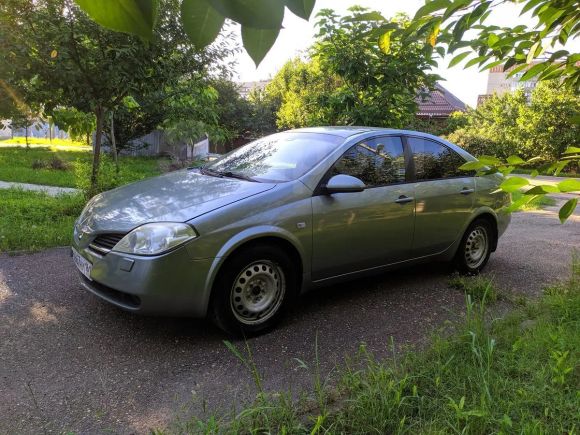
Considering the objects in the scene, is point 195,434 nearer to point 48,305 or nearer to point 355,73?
point 48,305

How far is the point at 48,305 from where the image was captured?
4.11m

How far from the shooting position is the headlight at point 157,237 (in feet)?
10.6

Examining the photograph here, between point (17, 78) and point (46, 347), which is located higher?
point (17, 78)

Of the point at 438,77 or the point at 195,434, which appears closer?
the point at 195,434

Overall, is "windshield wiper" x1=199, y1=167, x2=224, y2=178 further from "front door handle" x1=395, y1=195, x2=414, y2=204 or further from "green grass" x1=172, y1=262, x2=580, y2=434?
"green grass" x1=172, y1=262, x2=580, y2=434

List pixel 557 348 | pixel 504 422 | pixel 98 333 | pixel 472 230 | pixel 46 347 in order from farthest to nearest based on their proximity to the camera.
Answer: pixel 472 230 < pixel 98 333 < pixel 46 347 < pixel 557 348 < pixel 504 422

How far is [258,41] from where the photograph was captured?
0.69 metres

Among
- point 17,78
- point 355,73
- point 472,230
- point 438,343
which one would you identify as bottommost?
point 438,343

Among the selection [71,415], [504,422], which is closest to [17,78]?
[71,415]

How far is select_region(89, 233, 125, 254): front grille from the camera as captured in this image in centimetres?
345

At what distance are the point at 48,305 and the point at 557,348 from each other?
3817 millimetres

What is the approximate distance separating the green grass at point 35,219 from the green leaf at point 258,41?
568 cm

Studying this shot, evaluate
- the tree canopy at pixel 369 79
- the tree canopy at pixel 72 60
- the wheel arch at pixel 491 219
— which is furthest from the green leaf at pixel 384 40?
the tree canopy at pixel 369 79

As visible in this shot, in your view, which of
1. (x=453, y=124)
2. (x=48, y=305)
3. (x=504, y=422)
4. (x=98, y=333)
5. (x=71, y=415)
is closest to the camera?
(x=504, y=422)
